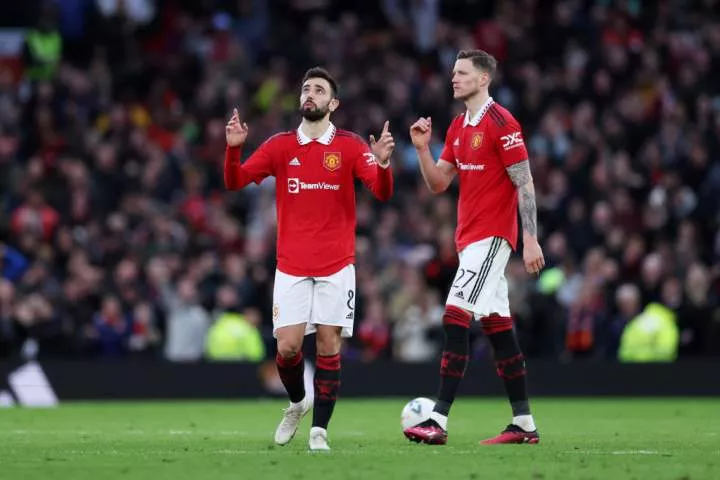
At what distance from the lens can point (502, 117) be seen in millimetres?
12078

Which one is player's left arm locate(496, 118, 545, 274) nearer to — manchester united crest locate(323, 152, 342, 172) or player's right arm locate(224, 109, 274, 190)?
manchester united crest locate(323, 152, 342, 172)

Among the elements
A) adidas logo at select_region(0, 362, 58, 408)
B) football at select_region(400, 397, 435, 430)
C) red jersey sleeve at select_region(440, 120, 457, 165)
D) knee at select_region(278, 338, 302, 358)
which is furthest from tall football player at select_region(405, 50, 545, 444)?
adidas logo at select_region(0, 362, 58, 408)

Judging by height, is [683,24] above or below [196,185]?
above

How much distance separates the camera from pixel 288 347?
1159 cm

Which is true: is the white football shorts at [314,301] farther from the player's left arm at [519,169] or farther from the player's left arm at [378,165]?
the player's left arm at [519,169]

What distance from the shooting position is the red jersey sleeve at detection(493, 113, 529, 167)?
11.9m

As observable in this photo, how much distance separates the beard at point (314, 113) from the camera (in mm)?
11641

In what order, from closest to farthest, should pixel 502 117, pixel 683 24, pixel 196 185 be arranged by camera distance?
pixel 502 117 < pixel 196 185 < pixel 683 24

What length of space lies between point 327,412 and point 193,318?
10290mm

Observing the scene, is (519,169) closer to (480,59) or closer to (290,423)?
(480,59)

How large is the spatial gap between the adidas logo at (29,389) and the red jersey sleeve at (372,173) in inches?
362

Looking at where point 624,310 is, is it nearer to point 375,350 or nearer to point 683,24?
point 375,350

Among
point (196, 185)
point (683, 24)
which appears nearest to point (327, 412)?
point (196, 185)

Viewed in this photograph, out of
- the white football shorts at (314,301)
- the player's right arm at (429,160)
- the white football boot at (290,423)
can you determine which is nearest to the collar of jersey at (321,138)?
the player's right arm at (429,160)
